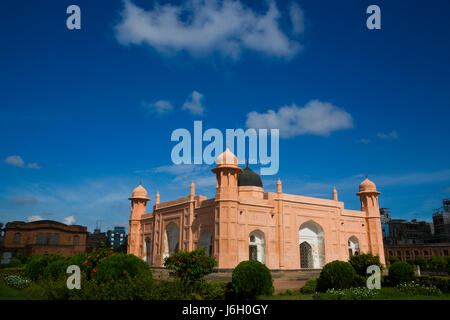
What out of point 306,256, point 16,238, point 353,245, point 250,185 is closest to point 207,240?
point 250,185

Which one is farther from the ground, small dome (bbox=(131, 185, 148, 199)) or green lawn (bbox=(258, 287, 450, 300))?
small dome (bbox=(131, 185, 148, 199))

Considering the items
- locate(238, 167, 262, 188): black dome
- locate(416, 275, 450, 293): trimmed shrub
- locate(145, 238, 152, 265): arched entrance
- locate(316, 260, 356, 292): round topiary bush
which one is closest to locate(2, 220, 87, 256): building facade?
locate(145, 238, 152, 265): arched entrance

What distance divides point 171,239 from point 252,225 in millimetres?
9058

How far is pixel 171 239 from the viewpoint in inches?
1251

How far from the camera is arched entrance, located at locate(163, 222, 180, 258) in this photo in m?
31.1

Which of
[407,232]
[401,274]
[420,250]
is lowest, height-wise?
[401,274]

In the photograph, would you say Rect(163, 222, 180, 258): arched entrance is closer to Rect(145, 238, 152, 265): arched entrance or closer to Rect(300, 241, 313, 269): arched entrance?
Rect(145, 238, 152, 265): arched entrance

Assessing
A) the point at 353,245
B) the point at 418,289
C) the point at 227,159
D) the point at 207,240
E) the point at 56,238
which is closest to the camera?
the point at 418,289

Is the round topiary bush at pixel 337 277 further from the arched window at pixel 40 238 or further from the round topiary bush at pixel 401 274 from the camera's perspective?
the arched window at pixel 40 238

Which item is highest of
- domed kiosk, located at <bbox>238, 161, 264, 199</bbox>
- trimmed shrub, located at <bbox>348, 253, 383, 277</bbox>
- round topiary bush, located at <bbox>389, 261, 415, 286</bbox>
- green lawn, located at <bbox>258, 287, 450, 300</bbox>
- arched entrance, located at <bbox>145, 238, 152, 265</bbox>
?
domed kiosk, located at <bbox>238, 161, 264, 199</bbox>

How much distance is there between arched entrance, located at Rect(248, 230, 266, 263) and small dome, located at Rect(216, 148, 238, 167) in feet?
18.8

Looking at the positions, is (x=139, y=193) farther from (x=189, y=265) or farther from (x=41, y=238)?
(x=189, y=265)

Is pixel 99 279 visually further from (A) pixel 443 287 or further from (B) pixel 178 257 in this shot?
(A) pixel 443 287
